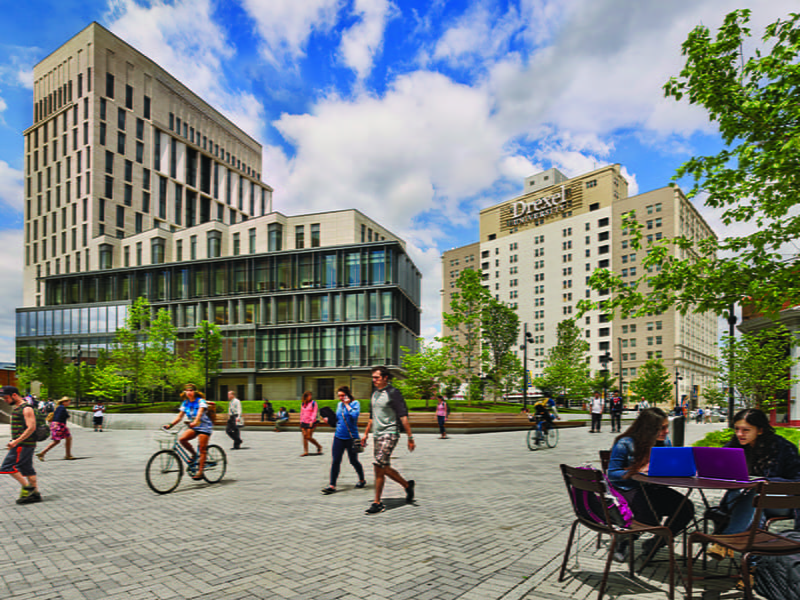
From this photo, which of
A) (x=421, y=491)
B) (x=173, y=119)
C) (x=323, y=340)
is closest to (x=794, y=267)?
(x=421, y=491)

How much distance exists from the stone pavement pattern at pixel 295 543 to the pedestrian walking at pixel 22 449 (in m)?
0.35

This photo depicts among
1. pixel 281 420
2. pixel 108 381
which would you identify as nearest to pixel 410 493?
pixel 281 420

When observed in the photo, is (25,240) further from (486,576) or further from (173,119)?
(486,576)

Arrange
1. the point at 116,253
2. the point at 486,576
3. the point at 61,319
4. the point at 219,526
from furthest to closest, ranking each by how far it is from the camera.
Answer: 1. the point at 116,253
2. the point at 61,319
3. the point at 219,526
4. the point at 486,576

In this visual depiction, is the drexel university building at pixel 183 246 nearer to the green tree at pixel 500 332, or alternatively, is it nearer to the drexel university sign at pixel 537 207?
the green tree at pixel 500 332

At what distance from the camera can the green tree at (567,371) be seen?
65.8 metres

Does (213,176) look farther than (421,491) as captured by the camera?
Yes

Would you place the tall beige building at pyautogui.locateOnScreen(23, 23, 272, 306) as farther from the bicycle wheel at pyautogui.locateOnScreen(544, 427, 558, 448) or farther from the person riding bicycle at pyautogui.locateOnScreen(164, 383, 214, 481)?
the person riding bicycle at pyautogui.locateOnScreen(164, 383, 214, 481)

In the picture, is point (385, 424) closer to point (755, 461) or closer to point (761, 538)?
point (755, 461)

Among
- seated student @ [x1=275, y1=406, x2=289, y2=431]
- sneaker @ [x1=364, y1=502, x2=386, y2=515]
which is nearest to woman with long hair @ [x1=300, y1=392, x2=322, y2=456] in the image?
sneaker @ [x1=364, y1=502, x2=386, y2=515]

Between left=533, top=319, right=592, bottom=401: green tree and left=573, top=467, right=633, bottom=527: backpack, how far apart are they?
191 feet

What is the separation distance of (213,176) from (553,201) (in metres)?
66.2

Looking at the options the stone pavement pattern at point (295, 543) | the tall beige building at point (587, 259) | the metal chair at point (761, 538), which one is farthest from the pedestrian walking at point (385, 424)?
the tall beige building at point (587, 259)

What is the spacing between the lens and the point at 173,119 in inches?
3647
